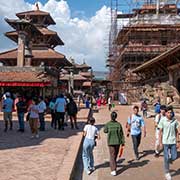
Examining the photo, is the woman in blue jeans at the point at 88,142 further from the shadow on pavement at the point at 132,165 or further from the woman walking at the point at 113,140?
the shadow on pavement at the point at 132,165

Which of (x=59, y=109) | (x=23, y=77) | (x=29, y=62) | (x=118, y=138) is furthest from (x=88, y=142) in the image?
(x=29, y=62)

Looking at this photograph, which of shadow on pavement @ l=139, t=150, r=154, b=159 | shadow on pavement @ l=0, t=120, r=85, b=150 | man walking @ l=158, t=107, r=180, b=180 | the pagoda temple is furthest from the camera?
the pagoda temple

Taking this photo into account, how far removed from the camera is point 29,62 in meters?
31.2

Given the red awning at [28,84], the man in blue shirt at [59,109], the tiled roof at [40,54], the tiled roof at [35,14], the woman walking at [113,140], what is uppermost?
the tiled roof at [35,14]

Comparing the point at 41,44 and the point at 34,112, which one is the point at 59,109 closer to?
the point at 34,112

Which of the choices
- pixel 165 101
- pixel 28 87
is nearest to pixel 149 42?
pixel 165 101

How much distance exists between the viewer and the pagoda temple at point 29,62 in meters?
25.6

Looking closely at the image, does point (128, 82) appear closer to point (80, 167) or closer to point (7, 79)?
point (7, 79)

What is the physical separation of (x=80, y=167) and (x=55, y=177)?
2344 mm

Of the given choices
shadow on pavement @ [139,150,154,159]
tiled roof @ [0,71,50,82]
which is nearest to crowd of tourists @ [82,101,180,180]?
shadow on pavement @ [139,150,154,159]

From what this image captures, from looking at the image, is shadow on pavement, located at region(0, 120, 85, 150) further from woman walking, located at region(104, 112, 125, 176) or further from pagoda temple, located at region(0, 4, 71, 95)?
pagoda temple, located at region(0, 4, 71, 95)

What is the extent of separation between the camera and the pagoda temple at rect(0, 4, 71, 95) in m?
25.6

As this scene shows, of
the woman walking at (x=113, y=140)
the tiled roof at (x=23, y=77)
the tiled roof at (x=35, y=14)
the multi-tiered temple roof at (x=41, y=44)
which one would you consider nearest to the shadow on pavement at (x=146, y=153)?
the woman walking at (x=113, y=140)

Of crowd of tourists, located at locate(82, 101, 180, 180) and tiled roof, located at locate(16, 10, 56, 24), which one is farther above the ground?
tiled roof, located at locate(16, 10, 56, 24)
